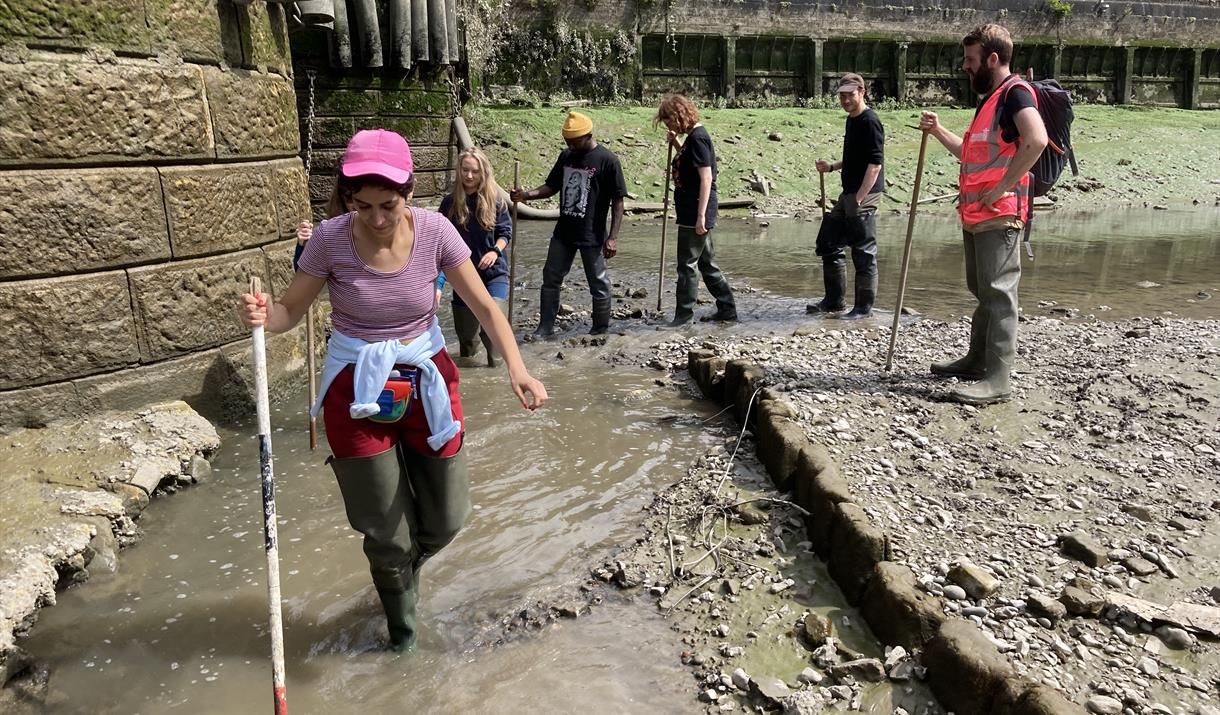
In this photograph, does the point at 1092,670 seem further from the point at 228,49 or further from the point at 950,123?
the point at 950,123

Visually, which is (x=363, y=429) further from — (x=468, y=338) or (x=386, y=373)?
(x=468, y=338)

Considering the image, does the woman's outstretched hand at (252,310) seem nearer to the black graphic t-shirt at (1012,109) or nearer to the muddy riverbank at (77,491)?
the muddy riverbank at (77,491)

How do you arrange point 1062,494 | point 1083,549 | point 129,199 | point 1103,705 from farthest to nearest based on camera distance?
point 129,199, point 1062,494, point 1083,549, point 1103,705

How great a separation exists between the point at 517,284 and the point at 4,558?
8.12 metres

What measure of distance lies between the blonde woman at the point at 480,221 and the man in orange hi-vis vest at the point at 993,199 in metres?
3.42

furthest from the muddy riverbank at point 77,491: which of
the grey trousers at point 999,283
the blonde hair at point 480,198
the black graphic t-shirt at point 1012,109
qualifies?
the black graphic t-shirt at point 1012,109

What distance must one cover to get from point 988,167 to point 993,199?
0.27 meters

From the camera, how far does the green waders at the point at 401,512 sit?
337cm

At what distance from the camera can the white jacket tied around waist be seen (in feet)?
10.5

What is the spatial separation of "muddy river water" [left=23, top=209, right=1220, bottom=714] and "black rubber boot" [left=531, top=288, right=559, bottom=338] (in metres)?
0.94

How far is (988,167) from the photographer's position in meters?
5.78

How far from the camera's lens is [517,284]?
1174cm

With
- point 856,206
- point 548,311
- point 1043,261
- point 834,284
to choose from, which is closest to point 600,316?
point 548,311


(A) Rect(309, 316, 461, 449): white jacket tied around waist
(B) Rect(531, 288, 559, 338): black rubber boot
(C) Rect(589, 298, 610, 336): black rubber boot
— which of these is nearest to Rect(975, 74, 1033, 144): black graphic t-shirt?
(A) Rect(309, 316, 461, 449): white jacket tied around waist
